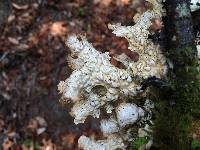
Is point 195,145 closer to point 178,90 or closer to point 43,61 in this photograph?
point 178,90

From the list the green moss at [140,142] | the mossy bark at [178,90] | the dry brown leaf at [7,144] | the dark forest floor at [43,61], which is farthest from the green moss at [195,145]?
the dry brown leaf at [7,144]

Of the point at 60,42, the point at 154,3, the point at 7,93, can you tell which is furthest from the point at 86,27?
the point at 154,3

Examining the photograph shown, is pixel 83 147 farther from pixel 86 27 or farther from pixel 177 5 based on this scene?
pixel 86 27

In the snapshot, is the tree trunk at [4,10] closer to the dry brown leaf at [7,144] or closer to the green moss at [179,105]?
the dry brown leaf at [7,144]

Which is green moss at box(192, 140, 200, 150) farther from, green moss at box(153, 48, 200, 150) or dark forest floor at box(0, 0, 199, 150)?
dark forest floor at box(0, 0, 199, 150)

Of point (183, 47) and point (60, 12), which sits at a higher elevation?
point (183, 47)
